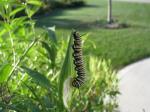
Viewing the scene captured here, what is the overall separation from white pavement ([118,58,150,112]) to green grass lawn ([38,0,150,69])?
11.5 inches

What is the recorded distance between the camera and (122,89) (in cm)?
714

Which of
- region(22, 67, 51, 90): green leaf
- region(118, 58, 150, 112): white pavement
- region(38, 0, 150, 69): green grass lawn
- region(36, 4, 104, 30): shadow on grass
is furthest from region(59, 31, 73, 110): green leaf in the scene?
region(36, 4, 104, 30): shadow on grass

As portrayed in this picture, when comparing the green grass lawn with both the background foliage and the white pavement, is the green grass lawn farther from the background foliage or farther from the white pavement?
the background foliage

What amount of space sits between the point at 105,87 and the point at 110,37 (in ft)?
23.1

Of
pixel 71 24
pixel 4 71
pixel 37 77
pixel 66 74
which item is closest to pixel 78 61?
pixel 66 74

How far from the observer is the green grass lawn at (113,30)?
9.38 meters

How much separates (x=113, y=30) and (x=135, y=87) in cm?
509

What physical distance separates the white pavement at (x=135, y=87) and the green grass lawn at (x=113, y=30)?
29 centimetres

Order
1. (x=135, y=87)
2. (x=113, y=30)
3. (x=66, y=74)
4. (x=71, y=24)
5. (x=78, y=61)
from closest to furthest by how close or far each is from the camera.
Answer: (x=78, y=61)
(x=66, y=74)
(x=135, y=87)
(x=113, y=30)
(x=71, y=24)

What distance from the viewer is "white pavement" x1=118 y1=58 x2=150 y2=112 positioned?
632 cm

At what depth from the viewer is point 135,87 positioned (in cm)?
733

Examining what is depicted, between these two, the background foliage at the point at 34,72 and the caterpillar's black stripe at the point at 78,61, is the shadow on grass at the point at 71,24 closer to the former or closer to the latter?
the background foliage at the point at 34,72

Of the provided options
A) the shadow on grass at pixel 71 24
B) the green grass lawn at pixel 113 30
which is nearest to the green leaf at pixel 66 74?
the green grass lawn at pixel 113 30

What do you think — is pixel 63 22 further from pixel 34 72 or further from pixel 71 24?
pixel 34 72
